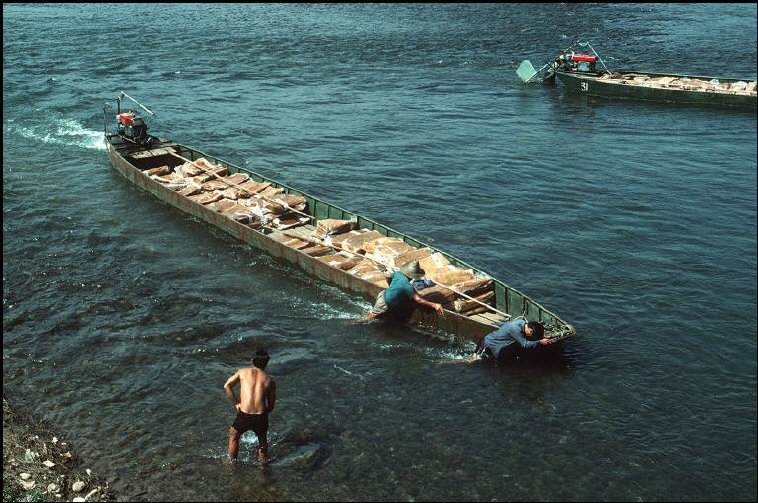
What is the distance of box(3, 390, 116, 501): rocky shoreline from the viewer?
11344mm

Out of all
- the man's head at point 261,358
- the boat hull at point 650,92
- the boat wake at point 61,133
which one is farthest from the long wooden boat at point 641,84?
the man's head at point 261,358

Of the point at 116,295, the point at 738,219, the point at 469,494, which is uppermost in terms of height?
the point at 738,219

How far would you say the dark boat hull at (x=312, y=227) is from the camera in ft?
52.5

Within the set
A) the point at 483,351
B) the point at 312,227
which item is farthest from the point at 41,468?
the point at 312,227

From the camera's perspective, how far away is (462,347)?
53.5ft

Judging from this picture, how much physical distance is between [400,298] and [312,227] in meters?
6.61

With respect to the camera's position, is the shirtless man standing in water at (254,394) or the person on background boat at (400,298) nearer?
the shirtless man standing in water at (254,394)

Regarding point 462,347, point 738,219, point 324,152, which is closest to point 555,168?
point 738,219

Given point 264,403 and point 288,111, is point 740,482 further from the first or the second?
point 288,111

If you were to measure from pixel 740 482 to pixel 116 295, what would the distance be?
623 inches

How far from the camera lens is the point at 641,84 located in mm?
40500

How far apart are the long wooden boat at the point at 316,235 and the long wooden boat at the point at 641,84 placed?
26.0m

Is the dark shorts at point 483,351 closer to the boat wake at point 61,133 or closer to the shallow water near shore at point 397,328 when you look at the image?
the shallow water near shore at point 397,328

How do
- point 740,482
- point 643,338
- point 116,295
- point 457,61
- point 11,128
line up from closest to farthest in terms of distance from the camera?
point 740,482, point 643,338, point 116,295, point 11,128, point 457,61
